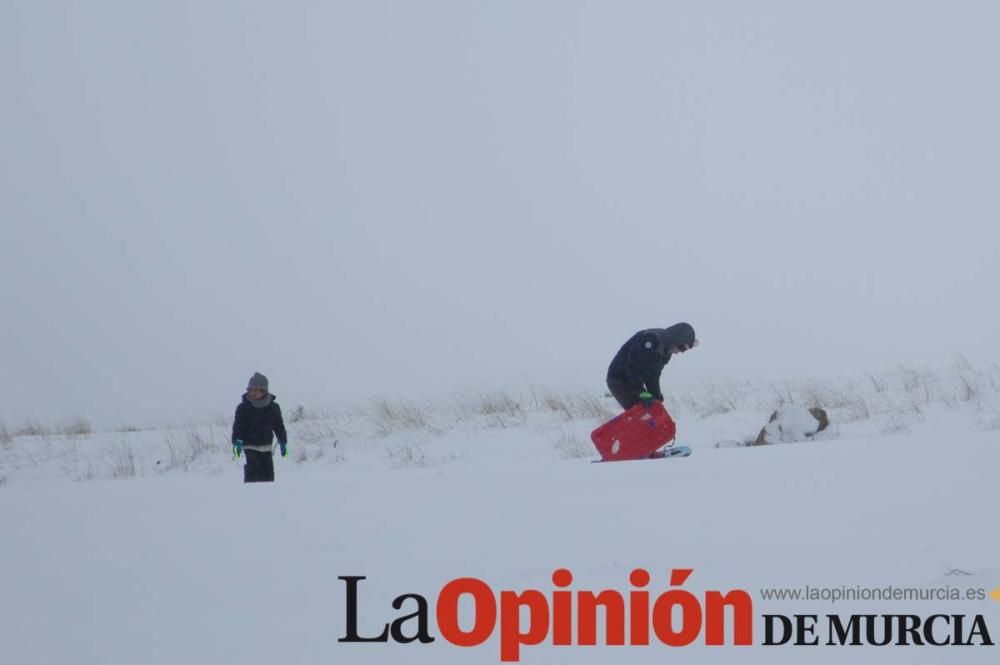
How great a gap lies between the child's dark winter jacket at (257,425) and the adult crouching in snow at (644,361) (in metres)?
3.28

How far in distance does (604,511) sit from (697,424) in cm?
671

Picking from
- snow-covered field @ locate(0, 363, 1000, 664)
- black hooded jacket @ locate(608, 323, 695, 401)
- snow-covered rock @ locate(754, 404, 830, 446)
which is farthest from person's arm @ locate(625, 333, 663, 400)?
snow-covered field @ locate(0, 363, 1000, 664)

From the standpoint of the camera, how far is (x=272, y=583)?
181 inches

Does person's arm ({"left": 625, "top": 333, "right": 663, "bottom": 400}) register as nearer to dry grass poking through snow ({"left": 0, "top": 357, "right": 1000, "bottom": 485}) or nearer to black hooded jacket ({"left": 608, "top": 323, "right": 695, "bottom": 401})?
black hooded jacket ({"left": 608, "top": 323, "right": 695, "bottom": 401})

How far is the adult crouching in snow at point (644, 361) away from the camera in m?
8.59

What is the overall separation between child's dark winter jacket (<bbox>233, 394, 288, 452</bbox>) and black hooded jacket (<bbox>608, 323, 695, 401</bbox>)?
3.32 m

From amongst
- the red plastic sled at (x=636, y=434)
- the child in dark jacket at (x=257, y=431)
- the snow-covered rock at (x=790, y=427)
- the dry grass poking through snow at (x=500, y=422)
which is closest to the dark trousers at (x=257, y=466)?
the child in dark jacket at (x=257, y=431)

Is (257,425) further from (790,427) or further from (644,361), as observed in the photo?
(790,427)

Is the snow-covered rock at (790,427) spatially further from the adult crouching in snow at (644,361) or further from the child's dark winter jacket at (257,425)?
the child's dark winter jacket at (257,425)

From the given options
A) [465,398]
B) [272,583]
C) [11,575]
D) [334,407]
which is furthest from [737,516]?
[334,407]

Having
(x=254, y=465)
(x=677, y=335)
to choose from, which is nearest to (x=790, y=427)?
(x=677, y=335)

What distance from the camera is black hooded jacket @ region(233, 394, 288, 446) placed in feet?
31.3

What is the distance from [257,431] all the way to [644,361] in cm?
380

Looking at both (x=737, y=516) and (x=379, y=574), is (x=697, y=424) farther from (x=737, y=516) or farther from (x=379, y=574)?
(x=379, y=574)
